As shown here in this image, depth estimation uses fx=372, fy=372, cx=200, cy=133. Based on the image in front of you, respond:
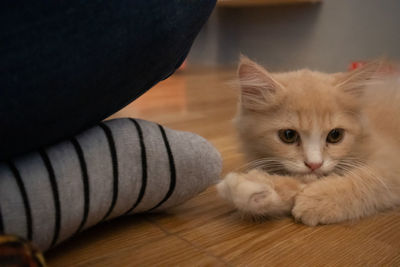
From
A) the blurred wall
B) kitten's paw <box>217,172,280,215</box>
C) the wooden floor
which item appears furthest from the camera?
the blurred wall

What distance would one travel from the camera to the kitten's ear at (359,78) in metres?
0.95

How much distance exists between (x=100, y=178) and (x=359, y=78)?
696 millimetres

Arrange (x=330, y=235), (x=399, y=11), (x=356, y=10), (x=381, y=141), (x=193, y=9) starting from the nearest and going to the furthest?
(x=193, y=9) < (x=330, y=235) < (x=381, y=141) < (x=399, y=11) < (x=356, y=10)

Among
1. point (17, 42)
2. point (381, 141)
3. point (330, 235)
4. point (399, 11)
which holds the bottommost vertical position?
point (330, 235)

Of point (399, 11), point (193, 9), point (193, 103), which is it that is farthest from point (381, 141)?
point (399, 11)

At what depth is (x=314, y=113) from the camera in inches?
35.8

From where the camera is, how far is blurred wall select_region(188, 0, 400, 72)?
2.72 meters

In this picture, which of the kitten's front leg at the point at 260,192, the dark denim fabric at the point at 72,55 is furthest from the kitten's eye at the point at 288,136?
the dark denim fabric at the point at 72,55

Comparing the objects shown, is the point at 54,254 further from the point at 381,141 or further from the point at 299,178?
the point at 381,141

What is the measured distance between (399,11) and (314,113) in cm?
214


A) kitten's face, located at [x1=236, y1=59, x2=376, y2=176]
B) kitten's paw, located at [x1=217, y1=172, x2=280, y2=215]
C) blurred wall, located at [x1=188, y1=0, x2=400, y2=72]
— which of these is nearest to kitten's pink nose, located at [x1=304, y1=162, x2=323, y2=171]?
kitten's face, located at [x1=236, y1=59, x2=376, y2=176]

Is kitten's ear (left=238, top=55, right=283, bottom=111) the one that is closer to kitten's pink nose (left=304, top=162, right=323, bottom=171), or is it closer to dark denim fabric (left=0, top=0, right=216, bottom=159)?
kitten's pink nose (left=304, top=162, right=323, bottom=171)

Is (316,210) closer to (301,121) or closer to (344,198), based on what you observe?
(344,198)

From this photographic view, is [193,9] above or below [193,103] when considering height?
above
